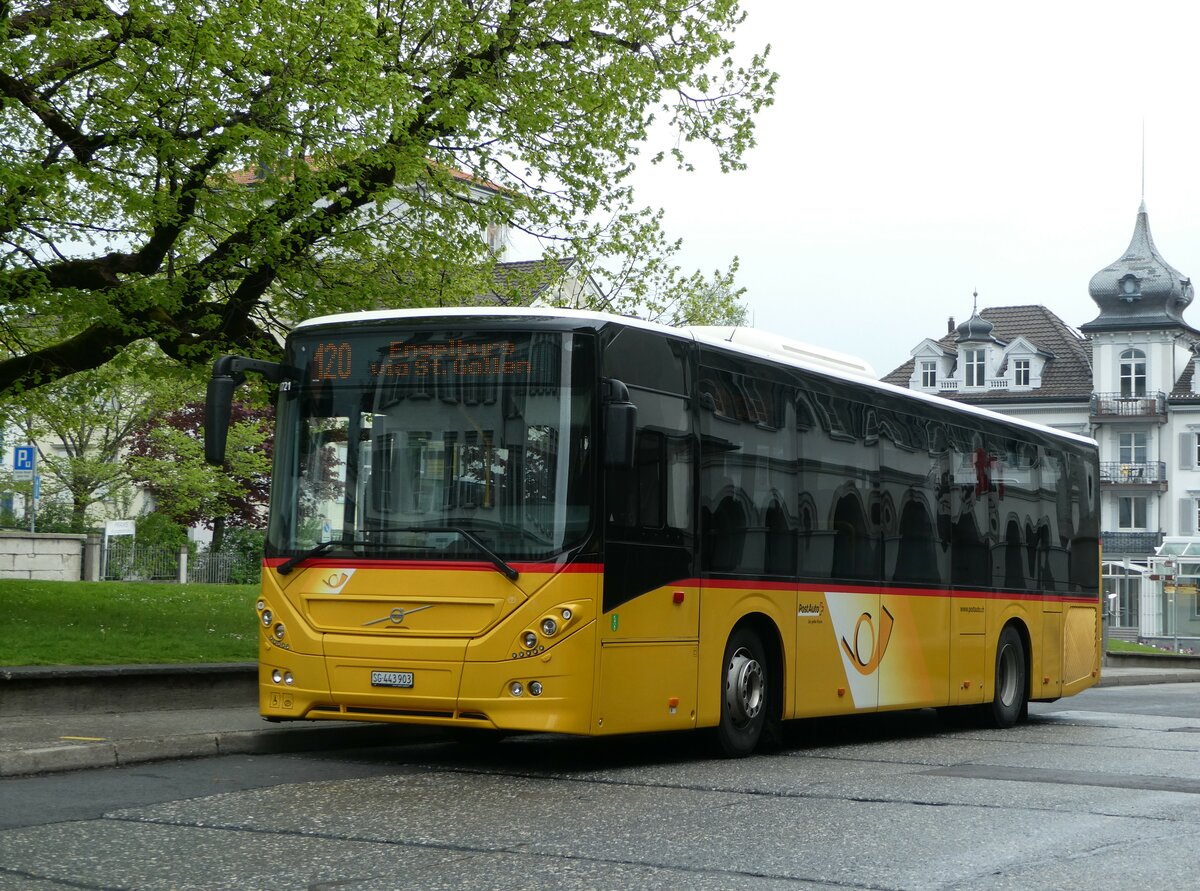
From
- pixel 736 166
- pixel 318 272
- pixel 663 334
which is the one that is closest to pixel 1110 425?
pixel 736 166

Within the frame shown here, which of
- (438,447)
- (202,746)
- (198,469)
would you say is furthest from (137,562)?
(438,447)

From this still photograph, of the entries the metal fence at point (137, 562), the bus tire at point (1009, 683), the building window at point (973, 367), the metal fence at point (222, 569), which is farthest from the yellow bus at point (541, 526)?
the building window at point (973, 367)

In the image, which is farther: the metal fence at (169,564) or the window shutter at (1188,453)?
the window shutter at (1188,453)

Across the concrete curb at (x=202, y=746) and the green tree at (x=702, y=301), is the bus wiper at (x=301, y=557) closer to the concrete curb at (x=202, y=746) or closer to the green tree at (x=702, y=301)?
the concrete curb at (x=202, y=746)

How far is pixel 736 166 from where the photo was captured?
25078mm

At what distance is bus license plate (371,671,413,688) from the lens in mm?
11047

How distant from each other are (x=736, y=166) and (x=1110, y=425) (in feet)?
185

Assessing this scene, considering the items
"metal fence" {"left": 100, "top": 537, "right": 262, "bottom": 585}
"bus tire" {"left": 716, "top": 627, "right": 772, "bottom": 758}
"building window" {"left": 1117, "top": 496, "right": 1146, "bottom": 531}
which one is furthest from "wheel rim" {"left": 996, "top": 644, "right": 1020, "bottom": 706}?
"building window" {"left": 1117, "top": 496, "right": 1146, "bottom": 531}

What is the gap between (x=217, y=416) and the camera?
11211 mm

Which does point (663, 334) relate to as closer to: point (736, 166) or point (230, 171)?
point (230, 171)

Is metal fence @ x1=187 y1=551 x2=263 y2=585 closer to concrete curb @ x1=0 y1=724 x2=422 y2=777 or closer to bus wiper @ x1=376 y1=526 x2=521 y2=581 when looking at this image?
concrete curb @ x1=0 y1=724 x2=422 y2=777

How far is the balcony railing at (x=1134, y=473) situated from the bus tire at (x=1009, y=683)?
198 feet

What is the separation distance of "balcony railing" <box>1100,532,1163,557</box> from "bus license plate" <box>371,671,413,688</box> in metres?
68.3

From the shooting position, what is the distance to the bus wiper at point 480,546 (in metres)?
10.9
